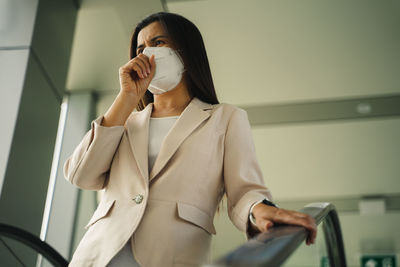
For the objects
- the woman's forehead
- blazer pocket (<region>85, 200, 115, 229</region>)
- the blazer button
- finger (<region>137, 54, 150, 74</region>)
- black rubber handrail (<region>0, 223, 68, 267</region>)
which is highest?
the woman's forehead

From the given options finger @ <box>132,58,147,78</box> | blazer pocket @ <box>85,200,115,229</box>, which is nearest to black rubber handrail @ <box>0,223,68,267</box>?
blazer pocket @ <box>85,200,115,229</box>

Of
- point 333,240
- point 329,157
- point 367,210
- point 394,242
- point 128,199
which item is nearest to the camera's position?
point 128,199

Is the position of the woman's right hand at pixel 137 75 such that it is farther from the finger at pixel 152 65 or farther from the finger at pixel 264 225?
the finger at pixel 264 225

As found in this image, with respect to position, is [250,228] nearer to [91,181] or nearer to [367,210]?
[91,181]

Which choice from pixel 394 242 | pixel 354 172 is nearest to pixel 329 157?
pixel 354 172

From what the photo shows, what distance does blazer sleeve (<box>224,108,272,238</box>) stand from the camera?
1396 millimetres

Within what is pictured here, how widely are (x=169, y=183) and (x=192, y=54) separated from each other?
63 centimetres

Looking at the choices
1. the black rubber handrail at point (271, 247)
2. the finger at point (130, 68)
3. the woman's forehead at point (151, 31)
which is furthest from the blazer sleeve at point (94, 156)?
the black rubber handrail at point (271, 247)

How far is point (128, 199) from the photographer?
1.51 m

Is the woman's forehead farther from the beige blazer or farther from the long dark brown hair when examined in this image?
the beige blazer

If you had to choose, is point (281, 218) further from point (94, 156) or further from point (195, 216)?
point (94, 156)

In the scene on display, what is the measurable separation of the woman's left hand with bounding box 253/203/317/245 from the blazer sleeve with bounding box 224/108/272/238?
0.09 meters

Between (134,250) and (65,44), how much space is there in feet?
7.96

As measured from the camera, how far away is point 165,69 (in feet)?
6.00
